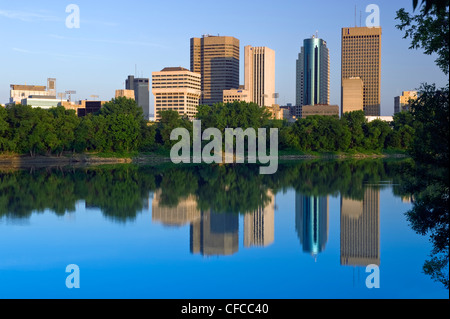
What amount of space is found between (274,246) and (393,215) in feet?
32.1

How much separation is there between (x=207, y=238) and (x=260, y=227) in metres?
3.52

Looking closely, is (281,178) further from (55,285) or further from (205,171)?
(55,285)

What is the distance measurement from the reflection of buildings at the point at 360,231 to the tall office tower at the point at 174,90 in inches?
6004

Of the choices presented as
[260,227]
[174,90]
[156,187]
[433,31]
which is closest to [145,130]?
[156,187]

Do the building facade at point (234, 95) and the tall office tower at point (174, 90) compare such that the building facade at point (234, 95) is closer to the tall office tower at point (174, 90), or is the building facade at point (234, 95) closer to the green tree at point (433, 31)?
the tall office tower at point (174, 90)

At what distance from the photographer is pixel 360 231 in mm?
25016

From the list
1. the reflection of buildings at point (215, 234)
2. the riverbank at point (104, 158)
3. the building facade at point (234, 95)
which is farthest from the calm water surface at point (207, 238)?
the building facade at point (234, 95)

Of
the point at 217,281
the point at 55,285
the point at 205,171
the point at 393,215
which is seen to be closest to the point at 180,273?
the point at 217,281

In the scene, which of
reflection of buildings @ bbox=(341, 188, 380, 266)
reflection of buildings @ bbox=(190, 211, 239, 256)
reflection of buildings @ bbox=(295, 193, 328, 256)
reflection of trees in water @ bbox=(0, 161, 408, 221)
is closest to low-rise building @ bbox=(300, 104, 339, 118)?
reflection of trees in water @ bbox=(0, 161, 408, 221)

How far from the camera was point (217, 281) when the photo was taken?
17.1m

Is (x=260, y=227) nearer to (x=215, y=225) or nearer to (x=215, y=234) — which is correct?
(x=215, y=225)

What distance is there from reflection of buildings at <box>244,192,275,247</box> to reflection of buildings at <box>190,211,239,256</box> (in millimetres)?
505

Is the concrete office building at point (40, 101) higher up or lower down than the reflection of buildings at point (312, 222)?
higher up

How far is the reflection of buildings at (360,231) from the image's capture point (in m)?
20.1
